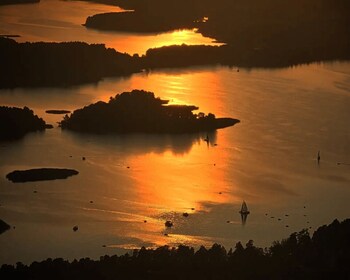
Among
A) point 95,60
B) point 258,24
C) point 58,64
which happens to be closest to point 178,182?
point 58,64

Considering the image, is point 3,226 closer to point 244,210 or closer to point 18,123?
point 244,210

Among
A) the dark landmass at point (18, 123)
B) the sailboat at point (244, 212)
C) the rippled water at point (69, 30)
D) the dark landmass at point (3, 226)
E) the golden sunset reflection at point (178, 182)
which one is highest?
the rippled water at point (69, 30)

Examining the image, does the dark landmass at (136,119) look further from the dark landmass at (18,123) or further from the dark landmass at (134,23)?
the dark landmass at (134,23)

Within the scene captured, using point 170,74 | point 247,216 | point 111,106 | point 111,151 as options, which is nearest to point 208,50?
point 170,74

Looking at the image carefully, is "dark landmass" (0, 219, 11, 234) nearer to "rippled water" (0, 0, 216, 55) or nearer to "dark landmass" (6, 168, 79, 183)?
"dark landmass" (6, 168, 79, 183)

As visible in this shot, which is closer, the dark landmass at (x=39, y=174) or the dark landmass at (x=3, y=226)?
the dark landmass at (x=3, y=226)

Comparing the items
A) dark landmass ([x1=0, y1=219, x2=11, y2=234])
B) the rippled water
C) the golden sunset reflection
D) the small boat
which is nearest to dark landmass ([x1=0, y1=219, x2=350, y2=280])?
dark landmass ([x1=0, y1=219, x2=11, y2=234])

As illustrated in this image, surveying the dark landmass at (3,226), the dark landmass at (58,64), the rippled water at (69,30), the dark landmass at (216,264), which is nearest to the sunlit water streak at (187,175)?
the dark landmass at (3,226)
